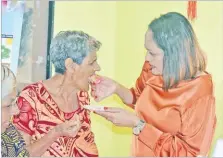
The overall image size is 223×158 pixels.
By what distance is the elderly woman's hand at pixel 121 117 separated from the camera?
64.9 inches

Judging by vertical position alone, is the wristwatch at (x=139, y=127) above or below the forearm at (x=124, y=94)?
below

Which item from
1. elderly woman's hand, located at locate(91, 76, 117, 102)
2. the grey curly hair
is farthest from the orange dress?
the grey curly hair

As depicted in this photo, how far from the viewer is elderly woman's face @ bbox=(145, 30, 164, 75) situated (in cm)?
165

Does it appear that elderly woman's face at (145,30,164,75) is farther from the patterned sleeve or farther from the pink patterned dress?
the patterned sleeve

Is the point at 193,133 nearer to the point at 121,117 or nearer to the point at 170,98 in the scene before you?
the point at 170,98

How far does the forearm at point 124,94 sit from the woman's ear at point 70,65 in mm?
184

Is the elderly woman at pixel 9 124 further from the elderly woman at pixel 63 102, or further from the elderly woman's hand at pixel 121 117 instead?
the elderly woman's hand at pixel 121 117

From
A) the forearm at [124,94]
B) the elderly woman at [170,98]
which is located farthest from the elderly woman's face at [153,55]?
the forearm at [124,94]

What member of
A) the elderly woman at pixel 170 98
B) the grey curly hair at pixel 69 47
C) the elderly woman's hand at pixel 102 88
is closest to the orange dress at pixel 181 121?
the elderly woman at pixel 170 98

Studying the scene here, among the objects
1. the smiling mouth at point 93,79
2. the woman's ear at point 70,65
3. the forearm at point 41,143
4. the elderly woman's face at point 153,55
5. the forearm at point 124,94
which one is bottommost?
the forearm at point 41,143

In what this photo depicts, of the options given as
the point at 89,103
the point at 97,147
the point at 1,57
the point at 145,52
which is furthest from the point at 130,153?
the point at 1,57

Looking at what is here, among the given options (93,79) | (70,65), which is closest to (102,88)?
(93,79)

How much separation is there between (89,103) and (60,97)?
114mm

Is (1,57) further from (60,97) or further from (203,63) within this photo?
(203,63)
